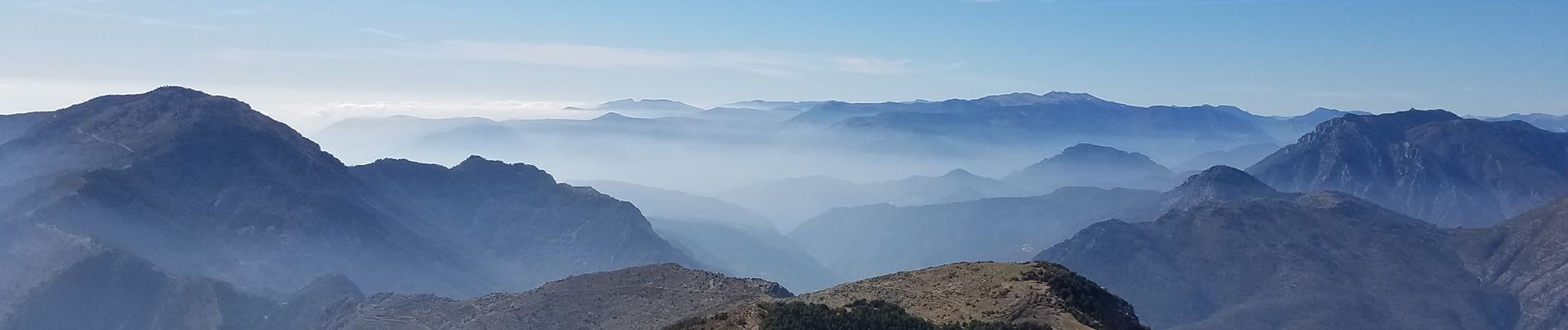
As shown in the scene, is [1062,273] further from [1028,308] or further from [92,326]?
[92,326]

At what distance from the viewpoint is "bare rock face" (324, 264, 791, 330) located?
128000 mm

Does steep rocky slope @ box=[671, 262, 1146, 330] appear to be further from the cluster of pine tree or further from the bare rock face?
the bare rock face

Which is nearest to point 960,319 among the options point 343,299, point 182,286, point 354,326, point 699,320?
point 699,320

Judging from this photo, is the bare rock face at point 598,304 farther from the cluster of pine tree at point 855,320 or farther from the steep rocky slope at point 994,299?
the cluster of pine tree at point 855,320

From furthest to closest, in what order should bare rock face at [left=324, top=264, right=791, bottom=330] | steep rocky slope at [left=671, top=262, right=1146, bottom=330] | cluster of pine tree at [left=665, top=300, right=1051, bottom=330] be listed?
bare rock face at [left=324, top=264, right=791, bottom=330]
steep rocky slope at [left=671, top=262, right=1146, bottom=330]
cluster of pine tree at [left=665, top=300, right=1051, bottom=330]

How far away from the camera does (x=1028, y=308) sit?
75250 mm

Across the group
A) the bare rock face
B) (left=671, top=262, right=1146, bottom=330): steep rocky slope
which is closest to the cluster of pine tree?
(left=671, top=262, right=1146, bottom=330): steep rocky slope

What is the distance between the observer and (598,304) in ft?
461

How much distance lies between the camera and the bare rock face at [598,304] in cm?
12800

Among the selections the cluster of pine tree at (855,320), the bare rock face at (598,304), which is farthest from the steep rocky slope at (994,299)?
the bare rock face at (598,304)

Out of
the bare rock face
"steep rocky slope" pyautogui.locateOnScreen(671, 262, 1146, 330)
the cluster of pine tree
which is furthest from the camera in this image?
the bare rock face

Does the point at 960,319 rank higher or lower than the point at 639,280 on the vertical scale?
higher

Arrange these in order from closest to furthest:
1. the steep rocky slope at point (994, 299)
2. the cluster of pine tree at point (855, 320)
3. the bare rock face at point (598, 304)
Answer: the cluster of pine tree at point (855, 320) < the steep rocky slope at point (994, 299) < the bare rock face at point (598, 304)

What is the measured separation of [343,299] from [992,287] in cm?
13726
